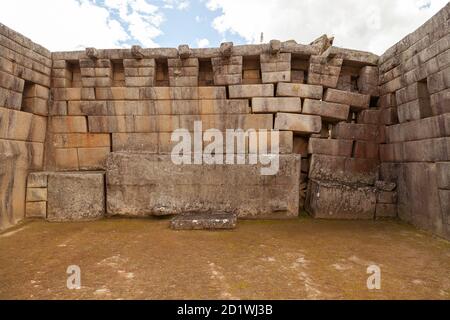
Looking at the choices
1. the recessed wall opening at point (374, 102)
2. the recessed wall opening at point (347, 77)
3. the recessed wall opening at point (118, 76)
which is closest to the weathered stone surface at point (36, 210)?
the recessed wall opening at point (118, 76)

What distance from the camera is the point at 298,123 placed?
6555 mm

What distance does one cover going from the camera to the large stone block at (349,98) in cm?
668

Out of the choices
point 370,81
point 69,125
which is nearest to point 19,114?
point 69,125

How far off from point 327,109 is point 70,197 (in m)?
6.27

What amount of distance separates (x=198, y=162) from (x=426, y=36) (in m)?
5.15

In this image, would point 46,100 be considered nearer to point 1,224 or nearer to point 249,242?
point 1,224

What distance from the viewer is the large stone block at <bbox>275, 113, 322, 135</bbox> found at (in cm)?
654

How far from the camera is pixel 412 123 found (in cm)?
564

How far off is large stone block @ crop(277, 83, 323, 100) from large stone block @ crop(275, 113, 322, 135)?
483 mm

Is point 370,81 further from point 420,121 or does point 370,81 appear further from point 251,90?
point 251,90

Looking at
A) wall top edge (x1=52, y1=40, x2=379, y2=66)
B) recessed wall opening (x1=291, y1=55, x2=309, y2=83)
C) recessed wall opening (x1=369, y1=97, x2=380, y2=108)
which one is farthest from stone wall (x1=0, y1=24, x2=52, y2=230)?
recessed wall opening (x1=369, y1=97, x2=380, y2=108)

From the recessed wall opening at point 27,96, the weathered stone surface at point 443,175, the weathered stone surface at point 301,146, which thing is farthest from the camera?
the weathered stone surface at point 301,146

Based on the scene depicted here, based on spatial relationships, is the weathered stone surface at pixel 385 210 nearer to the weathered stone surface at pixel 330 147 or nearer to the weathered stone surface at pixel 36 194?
the weathered stone surface at pixel 330 147

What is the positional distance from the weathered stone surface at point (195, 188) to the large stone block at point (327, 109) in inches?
51.4
